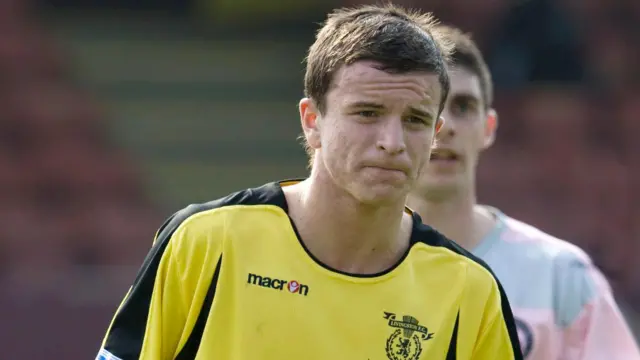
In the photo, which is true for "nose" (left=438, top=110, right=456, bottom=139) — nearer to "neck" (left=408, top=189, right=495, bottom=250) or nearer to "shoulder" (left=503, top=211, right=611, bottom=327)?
"neck" (left=408, top=189, right=495, bottom=250)

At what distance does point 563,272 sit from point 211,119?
843cm

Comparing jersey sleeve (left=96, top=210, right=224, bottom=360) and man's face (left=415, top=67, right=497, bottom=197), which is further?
man's face (left=415, top=67, right=497, bottom=197)

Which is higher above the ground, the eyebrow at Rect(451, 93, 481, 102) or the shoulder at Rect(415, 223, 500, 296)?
the eyebrow at Rect(451, 93, 481, 102)

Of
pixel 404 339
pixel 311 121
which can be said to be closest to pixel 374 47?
pixel 311 121

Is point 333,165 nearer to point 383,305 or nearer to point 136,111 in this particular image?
point 383,305

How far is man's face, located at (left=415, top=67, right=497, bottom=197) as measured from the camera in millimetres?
3996

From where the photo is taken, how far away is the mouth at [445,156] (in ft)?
13.1

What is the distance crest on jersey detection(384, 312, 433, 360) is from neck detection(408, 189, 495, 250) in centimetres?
133

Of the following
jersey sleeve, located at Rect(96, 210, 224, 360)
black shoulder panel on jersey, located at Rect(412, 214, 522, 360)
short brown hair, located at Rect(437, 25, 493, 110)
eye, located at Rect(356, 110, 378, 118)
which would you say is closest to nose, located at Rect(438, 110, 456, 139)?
short brown hair, located at Rect(437, 25, 493, 110)

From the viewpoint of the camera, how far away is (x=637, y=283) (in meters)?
10.0

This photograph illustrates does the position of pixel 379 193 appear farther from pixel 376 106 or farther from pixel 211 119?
pixel 211 119

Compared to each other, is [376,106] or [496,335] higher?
[376,106]

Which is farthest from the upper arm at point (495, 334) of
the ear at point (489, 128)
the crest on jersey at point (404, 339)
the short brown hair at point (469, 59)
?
the ear at point (489, 128)

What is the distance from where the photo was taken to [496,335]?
2848mm
